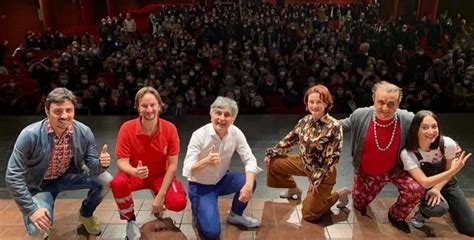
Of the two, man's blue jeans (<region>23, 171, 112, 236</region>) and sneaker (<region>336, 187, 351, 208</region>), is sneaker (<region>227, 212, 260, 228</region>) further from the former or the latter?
man's blue jeans (<region>23, 171, 112, 236</region>)

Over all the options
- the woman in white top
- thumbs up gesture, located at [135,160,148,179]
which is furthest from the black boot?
thumbs up gesture, located at [135,160,148,179]

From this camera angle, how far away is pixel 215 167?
295 cm

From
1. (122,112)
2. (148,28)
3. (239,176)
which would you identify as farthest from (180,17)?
(239,176)

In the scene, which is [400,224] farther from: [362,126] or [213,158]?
[213,158]

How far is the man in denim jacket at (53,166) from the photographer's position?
254 cm

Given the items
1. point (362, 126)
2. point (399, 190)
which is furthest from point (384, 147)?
point (399, 190)

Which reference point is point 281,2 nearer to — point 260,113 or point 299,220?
point 260,113

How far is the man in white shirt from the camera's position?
111 inches

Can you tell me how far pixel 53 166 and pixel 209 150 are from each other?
3.43 ft

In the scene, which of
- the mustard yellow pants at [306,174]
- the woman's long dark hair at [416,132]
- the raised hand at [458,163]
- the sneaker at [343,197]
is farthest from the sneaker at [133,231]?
the raised hand at [458,163]

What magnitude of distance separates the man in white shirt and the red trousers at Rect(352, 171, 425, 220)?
2.80 feet

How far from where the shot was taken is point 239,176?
3.05 metres

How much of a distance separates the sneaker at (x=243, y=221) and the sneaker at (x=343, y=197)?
714 mm

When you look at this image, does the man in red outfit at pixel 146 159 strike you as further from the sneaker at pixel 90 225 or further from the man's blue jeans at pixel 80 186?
the sneaker at pixel 90 225
